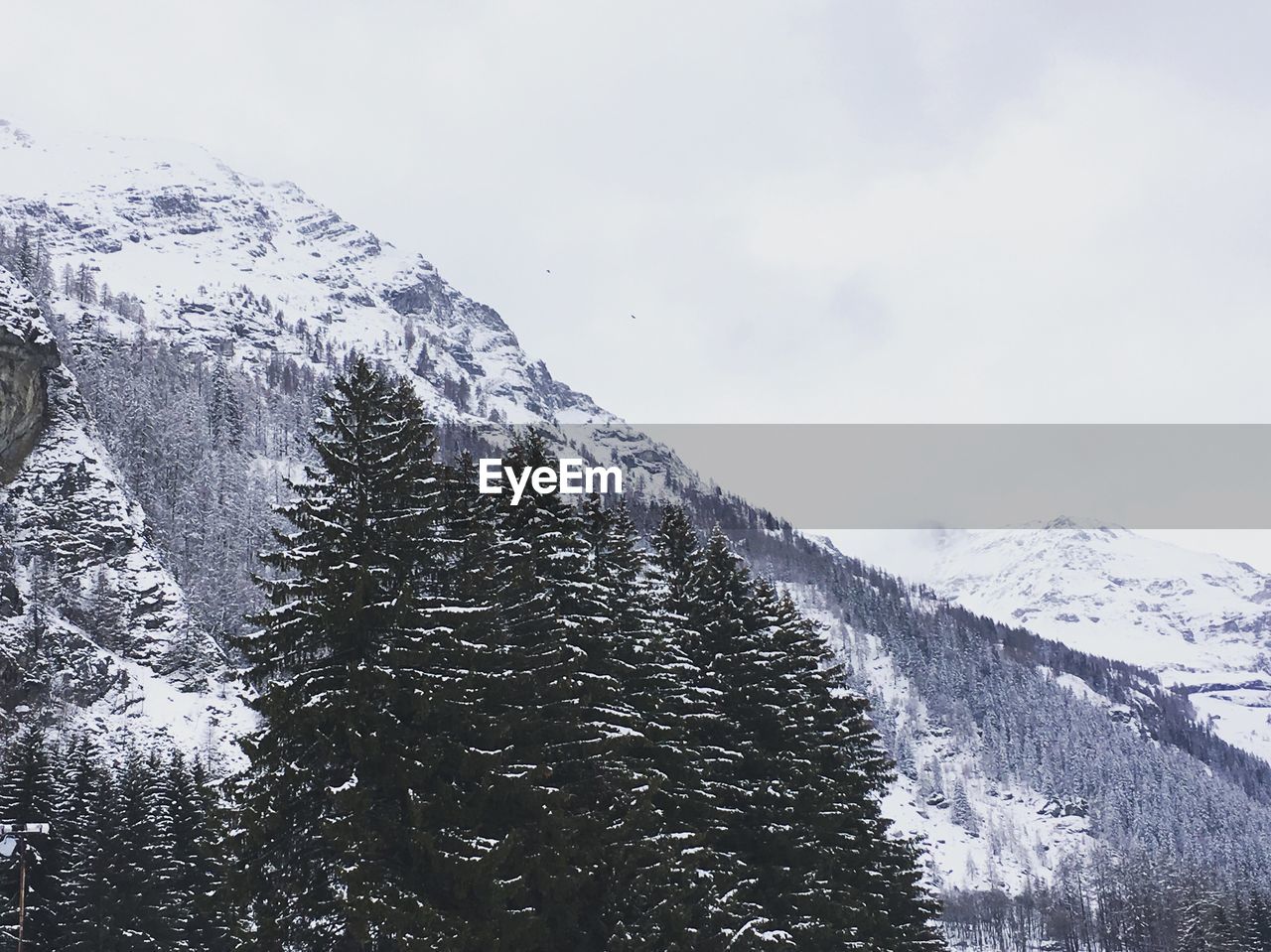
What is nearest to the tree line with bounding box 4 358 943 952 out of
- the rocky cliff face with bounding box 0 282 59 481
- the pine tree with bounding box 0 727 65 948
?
the pine tree with bounding box 0 727 65 948

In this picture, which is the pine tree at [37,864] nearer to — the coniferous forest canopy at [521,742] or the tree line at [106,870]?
the tree line at [106,870]

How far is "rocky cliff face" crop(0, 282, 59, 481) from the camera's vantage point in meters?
120

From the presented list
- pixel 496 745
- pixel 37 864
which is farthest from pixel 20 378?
pixel 496 745

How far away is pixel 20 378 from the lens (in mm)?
121938

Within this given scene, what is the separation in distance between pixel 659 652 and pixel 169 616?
96696mm

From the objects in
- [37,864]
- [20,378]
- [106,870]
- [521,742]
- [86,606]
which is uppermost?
[20,378]

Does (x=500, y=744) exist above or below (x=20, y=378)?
below

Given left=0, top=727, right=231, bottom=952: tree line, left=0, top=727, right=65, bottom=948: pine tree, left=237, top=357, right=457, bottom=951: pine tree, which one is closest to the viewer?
left=237, top=357, right=457, bottom=951: pine tree

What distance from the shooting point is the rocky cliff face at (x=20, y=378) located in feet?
394

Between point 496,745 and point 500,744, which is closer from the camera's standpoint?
point 496,745

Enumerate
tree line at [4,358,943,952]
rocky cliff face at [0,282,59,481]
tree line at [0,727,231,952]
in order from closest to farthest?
tree line at [4,358,943,952] → tree line at [0,727,231,952] → rocky cliff face at [0,282,59,481]

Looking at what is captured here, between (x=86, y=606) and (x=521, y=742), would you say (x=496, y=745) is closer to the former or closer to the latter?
(x=521, y=742)

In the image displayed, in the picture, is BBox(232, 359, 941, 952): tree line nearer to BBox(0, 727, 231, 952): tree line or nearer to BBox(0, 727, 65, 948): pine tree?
BBox(0, 727, 231, 952): tree line

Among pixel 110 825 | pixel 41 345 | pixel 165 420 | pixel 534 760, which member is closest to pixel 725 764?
pixel 534 760
